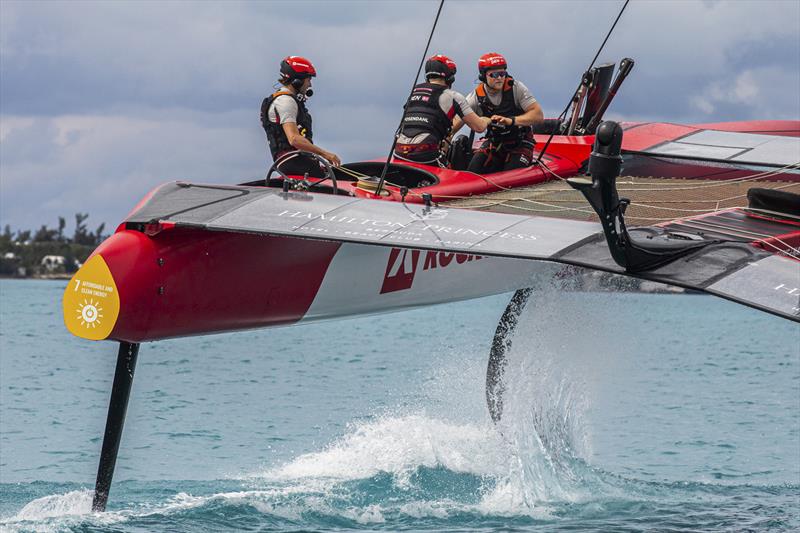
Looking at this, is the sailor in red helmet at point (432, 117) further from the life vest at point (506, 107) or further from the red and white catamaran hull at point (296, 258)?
the red and white catamaran hull at point (296, 258)

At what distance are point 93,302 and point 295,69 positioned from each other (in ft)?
6.65

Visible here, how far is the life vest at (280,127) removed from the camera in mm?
6645

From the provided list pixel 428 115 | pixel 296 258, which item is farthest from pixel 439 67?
pixel 296 258

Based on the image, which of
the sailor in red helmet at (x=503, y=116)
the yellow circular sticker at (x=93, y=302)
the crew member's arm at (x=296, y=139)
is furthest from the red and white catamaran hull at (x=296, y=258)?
the sailor in red helmet at (x=503, y=116)

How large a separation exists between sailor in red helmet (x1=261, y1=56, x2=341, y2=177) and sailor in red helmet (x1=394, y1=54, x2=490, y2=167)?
0.52 m

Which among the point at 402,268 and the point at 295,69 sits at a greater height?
the point at 295,69

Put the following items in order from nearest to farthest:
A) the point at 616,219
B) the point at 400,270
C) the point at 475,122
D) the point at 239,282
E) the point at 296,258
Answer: the point at 616,219 → the point at 239,282 → the point at 296,258 → the point at 400,270 → the point at 475,122

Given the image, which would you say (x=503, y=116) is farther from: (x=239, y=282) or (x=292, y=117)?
(x=239, y=282)

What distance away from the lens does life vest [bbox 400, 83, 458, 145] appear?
701 cm

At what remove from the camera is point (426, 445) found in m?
7.47

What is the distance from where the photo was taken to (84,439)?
10.8 meters

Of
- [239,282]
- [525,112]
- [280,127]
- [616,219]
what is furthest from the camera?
[525,112]

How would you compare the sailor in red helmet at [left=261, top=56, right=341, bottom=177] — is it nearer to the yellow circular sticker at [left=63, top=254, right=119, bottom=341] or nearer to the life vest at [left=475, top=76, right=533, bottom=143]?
the life vest at [left=475, top=76, right=533, bottom=143]

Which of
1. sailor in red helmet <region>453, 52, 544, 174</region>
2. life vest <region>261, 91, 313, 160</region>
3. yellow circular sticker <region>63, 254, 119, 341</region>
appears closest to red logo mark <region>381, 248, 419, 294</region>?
life vest <region>261, 91, 313, 160</region>
